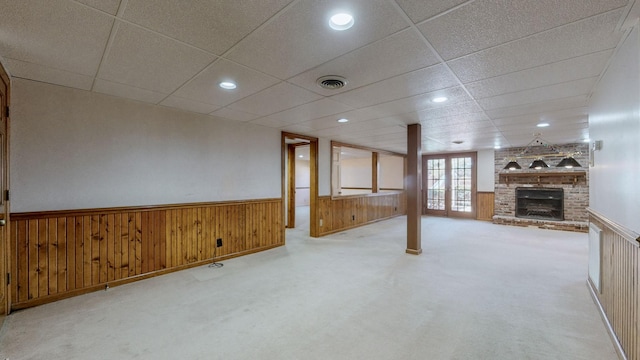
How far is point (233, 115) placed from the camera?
4.11 metres

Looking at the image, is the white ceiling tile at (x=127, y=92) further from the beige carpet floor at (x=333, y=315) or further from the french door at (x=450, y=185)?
the french door at (x=450, y=185)

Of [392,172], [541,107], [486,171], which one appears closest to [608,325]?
[541,107]

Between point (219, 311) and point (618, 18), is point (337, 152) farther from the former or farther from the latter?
point (618, 18)

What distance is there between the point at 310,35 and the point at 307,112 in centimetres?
203

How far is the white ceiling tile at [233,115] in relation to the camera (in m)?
3.88

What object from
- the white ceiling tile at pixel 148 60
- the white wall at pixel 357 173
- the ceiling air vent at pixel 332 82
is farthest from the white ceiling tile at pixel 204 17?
the white wall at pixel 357 173

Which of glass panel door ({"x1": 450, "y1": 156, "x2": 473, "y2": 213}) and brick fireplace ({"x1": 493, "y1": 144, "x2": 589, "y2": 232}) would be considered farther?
glass panel door ({"x1": 450, "y1": 156, "x2": 473, "y2": 213})

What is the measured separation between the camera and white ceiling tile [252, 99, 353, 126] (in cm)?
345

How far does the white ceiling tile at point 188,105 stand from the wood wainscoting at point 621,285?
4.20 m

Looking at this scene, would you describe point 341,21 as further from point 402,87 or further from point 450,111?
point 450,111

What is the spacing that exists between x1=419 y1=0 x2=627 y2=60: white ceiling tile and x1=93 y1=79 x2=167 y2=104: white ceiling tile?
9.71ft

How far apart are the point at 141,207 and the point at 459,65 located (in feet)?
13.0

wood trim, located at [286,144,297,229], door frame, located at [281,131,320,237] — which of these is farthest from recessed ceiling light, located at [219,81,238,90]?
wood trim, located at [286,144,297,229]

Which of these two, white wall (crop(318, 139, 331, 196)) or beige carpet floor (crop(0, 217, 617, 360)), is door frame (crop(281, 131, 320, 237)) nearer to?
white wall (crop(318, 139, 331, 196))
